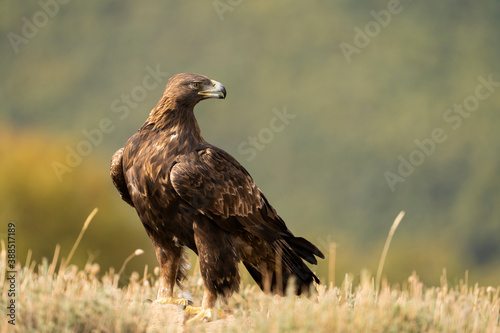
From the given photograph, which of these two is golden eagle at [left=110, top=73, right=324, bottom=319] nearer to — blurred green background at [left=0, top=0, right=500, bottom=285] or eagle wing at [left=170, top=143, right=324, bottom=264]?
eagle wing at [left=170, top=143, right=324, bottom=264]

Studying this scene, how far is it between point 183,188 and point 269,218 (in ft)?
3.69

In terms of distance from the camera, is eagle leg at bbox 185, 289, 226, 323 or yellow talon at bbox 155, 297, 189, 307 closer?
eagle leg at bbox 185, 289, 226, 323

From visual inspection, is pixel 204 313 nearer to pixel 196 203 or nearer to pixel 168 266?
pixel 168 266

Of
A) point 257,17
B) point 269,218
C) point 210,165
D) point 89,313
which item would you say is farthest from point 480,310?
point 257,17

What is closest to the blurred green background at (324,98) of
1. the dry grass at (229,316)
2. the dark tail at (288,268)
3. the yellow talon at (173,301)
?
the dark tail at (288,268)

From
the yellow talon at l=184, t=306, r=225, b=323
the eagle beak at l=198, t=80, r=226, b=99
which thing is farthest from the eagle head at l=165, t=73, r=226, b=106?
the yellow talon at l=184, t=306, r=225, b=323

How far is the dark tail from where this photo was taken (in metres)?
7.12

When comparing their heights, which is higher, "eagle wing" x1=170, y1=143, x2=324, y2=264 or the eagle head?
the eagle head

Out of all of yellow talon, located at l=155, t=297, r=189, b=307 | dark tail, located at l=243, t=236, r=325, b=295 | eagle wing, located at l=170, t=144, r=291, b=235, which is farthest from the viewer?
dark tail, located at l=243, t=236, r=325, b=295

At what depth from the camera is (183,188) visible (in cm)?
631

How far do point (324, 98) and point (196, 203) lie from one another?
10513 centimetres

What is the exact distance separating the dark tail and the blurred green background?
25576 mm

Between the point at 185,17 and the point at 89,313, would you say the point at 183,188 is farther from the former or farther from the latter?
the point at 185,17

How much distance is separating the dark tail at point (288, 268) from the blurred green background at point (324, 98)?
2558 cm
